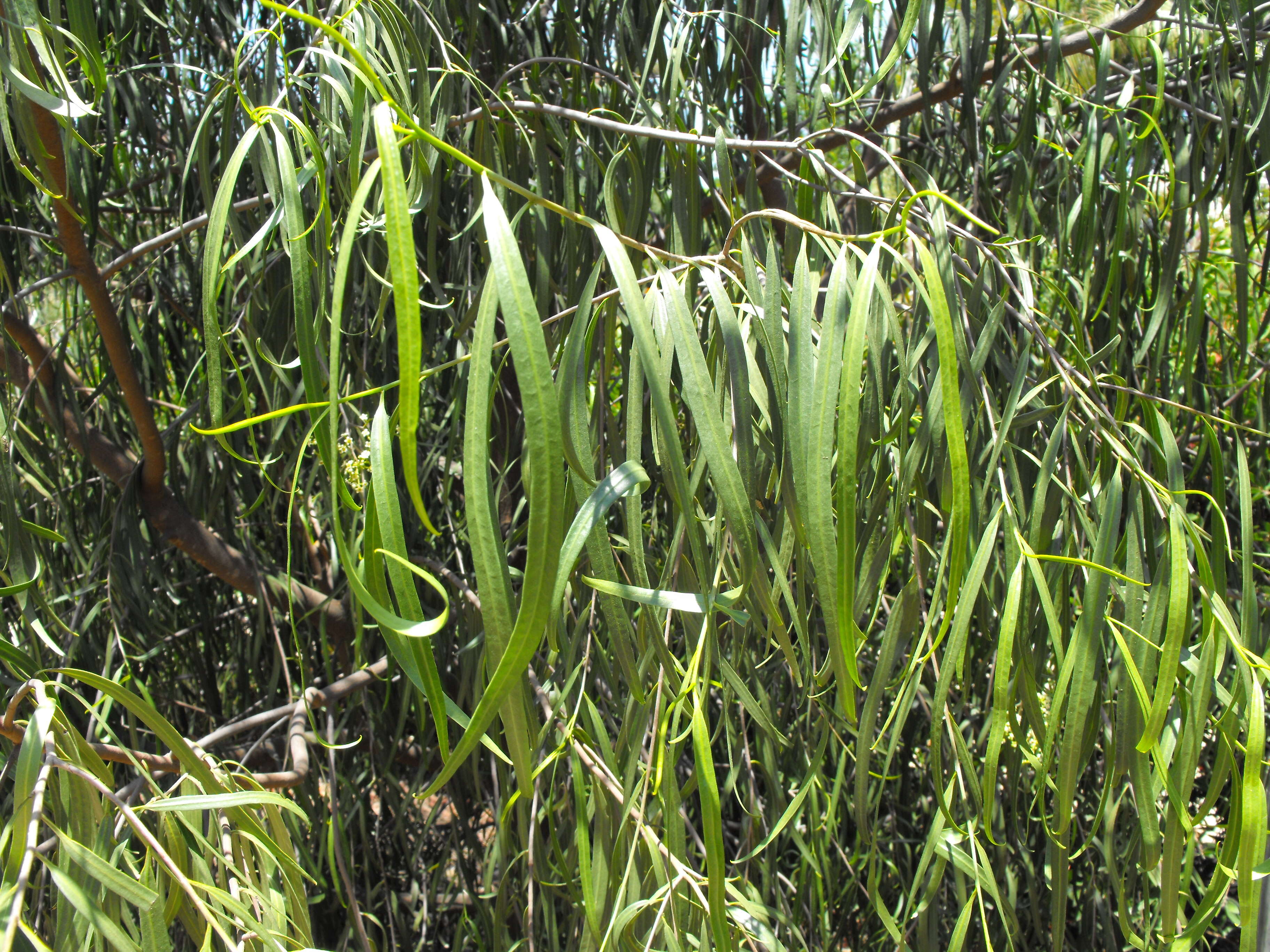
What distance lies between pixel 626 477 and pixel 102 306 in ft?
2.32

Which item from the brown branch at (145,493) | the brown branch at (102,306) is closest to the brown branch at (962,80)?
the brown branch at (102,306)

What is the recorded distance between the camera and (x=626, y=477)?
0.35 m

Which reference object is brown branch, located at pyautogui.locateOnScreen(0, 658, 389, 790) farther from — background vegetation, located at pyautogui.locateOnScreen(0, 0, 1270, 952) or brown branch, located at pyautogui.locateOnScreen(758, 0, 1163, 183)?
brown branch, located at pyautogui.locateOnScreen(758, 0, 1163, 183)

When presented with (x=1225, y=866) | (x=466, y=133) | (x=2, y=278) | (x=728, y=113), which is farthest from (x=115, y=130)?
(x=1225, y=866)

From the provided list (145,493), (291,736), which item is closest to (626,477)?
(291,736)

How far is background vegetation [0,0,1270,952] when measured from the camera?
0.36 meters

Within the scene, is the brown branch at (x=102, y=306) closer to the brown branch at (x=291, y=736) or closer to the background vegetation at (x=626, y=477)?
the background vegetation at (x=626, y=477)

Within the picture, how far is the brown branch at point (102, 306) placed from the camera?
72 cm

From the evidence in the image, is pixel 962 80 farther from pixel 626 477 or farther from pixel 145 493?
pixel 145 493

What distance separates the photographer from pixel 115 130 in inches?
36.8

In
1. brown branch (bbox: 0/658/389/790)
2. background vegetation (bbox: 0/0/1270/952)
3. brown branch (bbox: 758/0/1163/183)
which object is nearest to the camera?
background vegetation (bbox: 0/0/1270/952)

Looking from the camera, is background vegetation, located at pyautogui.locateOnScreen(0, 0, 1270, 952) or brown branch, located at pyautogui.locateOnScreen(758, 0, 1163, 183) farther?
brown branch, located at pyautogui.locateOnScreen(758, 0, 1163, 183)

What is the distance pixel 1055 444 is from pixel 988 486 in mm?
44

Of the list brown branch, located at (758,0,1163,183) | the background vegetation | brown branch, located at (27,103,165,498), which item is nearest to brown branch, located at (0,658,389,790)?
the background vegetation
